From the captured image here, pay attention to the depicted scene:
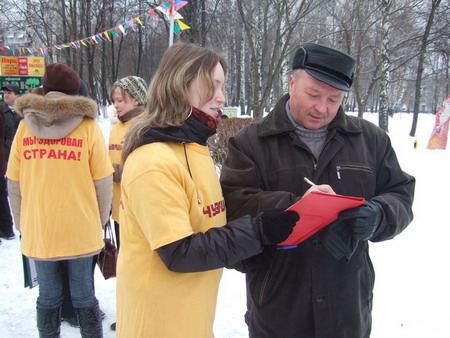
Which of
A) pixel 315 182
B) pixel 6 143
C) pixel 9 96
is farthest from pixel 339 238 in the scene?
pixel 9 96

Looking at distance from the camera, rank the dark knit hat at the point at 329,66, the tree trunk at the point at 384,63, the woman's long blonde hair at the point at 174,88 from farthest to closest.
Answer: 1. the tree trunk at the point at 384,63
2. the dark knit hat at the point at 329,66
3. the woman's long blonde hair at the point at 174,88

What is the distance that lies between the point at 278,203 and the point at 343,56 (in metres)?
0.71

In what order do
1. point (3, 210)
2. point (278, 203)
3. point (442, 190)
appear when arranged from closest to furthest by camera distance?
point (278, 203), point (3, 210), point (442, 190)

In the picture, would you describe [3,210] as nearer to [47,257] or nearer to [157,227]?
[47,257]

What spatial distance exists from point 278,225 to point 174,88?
0.64 m

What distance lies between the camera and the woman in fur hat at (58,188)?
2.15 metres

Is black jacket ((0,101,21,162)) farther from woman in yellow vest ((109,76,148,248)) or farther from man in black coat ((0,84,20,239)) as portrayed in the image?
woman in yellow vest ((109,76,148,248))

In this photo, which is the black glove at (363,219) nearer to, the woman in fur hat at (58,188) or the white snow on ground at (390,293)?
the woman in fur hat at (58,188)

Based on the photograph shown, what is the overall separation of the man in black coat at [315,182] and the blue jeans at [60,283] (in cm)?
125

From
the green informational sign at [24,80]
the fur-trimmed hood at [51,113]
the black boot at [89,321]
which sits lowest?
the black boot at [89,321]

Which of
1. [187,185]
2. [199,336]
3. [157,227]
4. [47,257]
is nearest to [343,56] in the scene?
[187,185]

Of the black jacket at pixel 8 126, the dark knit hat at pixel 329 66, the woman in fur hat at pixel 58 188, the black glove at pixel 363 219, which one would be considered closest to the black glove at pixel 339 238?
the black glove at pixel 363 219

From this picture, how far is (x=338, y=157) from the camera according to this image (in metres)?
1.57

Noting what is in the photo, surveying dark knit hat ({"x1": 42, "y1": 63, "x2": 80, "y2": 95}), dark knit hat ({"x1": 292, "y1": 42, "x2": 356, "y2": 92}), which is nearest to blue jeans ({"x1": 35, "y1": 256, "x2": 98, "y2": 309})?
dark knit hat ({"x1": 42, "y1": 63, "x2": 80, "y2": 95})
